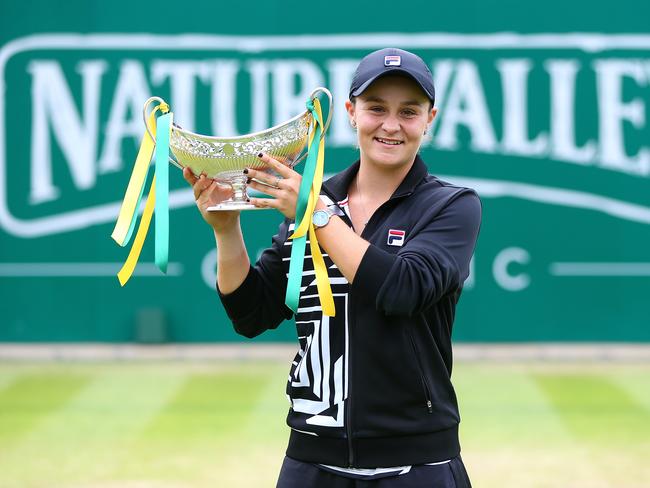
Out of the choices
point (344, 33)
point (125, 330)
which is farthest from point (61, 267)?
point (344, 33)

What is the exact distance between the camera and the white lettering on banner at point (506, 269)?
9.09 m

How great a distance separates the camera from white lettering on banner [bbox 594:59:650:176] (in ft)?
30.1

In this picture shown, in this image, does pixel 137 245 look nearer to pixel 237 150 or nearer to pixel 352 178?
pixel 237 150

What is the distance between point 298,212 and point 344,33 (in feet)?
22.0

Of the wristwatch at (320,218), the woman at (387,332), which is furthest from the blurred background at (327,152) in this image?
the wristwatch at (320,218)

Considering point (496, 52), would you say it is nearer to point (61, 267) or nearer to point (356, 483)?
point (61, 267)

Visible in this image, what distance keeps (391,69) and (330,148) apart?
6.46 metres

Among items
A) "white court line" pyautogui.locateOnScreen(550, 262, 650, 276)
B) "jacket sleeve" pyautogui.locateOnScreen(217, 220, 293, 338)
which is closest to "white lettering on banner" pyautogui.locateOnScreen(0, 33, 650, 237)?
"white court line" pyautogui.locateOnScreen(550, 262, 650, 276)

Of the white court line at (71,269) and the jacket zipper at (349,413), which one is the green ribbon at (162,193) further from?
the white court line at (71,269)

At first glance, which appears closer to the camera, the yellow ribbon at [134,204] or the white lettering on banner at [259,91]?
the yellow ribbon at [134,204]

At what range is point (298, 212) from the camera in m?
2.65

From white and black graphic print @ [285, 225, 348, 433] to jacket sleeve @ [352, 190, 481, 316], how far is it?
0.14m

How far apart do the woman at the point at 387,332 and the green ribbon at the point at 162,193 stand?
0.24ft

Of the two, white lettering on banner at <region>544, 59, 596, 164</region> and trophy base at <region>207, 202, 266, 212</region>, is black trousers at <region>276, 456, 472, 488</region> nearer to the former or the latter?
trophy base at <region>207, 202, 266, 212</region>
